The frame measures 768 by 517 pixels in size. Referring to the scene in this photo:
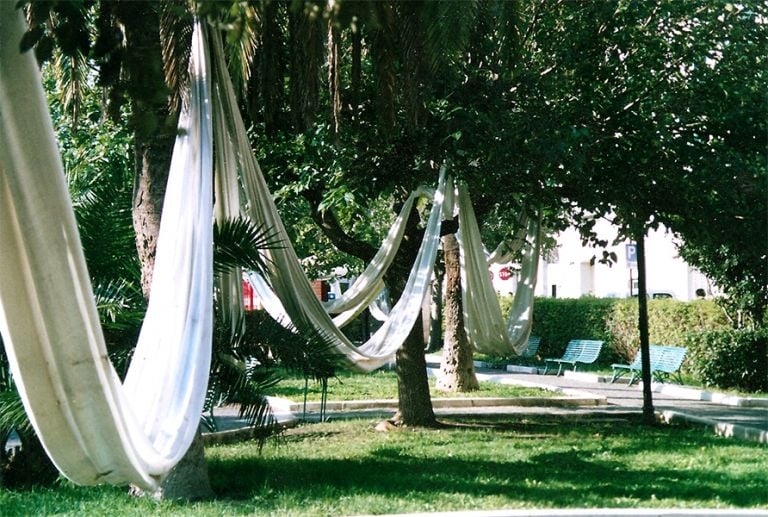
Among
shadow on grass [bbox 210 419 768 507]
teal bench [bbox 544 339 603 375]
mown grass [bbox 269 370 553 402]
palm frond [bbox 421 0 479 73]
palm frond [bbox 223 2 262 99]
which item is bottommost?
shadow on grass [bbox 210 419 768 507]

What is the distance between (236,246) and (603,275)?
31.7m

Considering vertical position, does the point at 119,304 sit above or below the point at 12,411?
above

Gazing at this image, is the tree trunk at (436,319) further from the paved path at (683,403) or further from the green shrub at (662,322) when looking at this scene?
the paved path at (683,403)

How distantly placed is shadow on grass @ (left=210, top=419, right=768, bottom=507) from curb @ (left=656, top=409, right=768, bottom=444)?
50 centimetres

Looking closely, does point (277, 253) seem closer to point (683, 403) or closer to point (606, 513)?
point (606, 513)

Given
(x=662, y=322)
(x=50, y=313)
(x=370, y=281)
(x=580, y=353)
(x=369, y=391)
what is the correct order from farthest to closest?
(x=580, y=353), (x=662, y=322), (x=369, y=391), (x=370, y=281), (x=50, y=313)

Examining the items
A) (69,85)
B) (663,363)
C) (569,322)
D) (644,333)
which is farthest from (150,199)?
(569,322)

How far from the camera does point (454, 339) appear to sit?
14.5 meters

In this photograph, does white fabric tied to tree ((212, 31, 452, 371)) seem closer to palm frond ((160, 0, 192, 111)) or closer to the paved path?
palm frond ((160, 0, 192, 111))

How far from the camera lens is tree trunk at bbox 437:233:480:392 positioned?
1381 centimetres

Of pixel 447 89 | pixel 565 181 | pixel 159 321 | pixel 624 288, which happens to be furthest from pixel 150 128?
pixel 624 288

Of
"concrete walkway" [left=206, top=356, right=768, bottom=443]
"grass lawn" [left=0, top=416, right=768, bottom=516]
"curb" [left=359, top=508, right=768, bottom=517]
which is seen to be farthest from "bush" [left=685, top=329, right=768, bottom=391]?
"curb" [left=359, top=508, right=768, bottom=517]

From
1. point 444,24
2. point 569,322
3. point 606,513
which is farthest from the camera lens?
point 569,322

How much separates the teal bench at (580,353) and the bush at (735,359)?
134 inches
